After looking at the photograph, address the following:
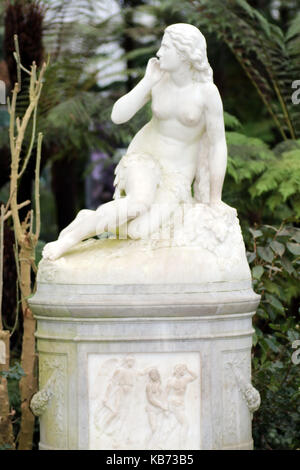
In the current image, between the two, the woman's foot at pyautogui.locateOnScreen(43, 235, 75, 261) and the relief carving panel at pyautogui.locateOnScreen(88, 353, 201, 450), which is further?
the woman's foot at pyautogui.locateOnScreen(43, 235, 75, 261)

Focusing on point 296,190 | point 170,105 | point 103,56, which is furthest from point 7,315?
point 103,56

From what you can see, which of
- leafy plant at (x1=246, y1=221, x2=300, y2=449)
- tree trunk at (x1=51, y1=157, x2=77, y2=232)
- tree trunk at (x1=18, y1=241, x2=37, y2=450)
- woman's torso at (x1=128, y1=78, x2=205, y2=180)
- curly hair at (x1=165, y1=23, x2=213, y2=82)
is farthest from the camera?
tree trunk at (x1=51, y1=157, x2=77, y2=232)

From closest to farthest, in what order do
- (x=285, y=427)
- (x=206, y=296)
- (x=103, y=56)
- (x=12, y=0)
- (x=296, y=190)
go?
(x=206, y=296)
(x=285, y=427)
(x=296, y=190)
(x=12, y=0)
(x=103, y=56)

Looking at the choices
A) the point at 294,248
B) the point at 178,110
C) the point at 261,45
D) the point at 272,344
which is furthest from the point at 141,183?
the point at 261,45

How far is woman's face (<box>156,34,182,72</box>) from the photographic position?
4.90 metres

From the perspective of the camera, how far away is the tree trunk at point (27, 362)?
18.1ft

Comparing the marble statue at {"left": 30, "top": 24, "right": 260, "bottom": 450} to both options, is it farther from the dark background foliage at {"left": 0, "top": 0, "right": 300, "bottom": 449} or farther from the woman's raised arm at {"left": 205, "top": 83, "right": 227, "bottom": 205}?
the dark background foliage at {"left": 0, "top": 0, "right": 300, "bottom": 449}

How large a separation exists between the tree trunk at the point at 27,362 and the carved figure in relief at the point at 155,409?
1.06 meters

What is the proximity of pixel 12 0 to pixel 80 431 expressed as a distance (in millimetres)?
4978

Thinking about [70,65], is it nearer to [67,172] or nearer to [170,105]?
[67,172]

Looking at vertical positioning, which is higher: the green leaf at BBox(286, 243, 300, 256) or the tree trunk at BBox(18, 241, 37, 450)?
the green leaf at BBox(286, 243, 300, 256)

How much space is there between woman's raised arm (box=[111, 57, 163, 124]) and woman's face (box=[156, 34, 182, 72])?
0.32ft

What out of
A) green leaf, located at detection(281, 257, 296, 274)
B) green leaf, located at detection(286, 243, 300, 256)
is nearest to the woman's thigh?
green leaf, located at detection(286, 243, 300, 256)

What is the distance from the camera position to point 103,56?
1067 cm
